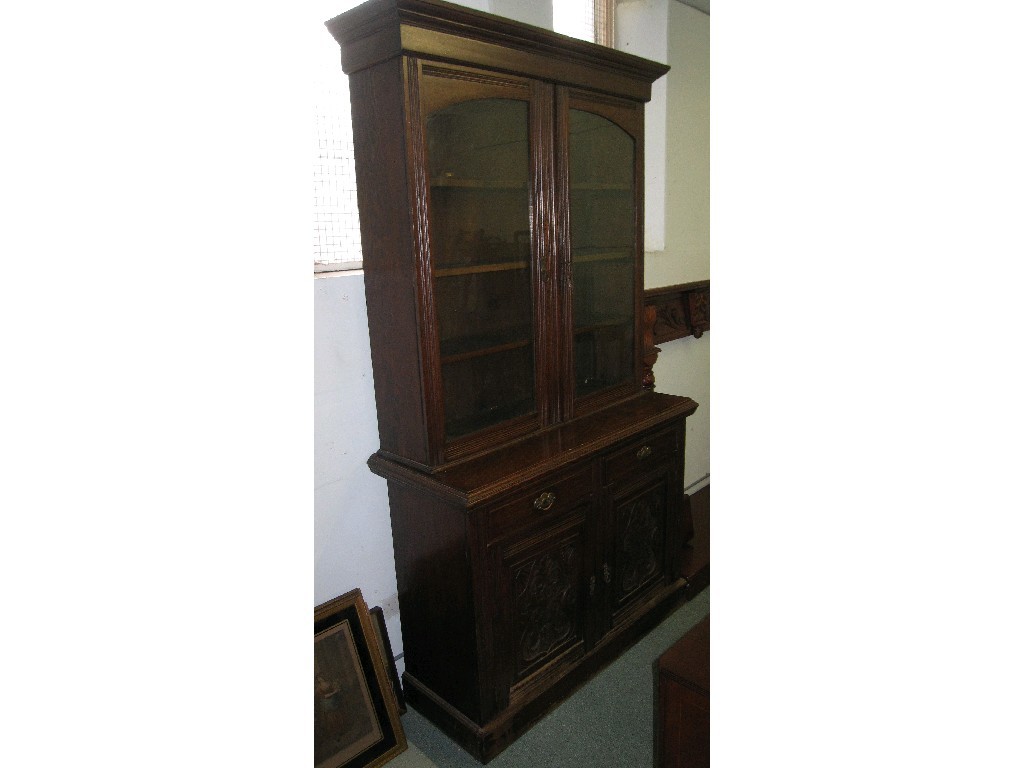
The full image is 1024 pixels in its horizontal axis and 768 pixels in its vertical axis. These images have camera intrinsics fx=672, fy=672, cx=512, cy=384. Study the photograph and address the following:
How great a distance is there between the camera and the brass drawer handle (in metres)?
1.88

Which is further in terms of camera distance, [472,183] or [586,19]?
[586,19]

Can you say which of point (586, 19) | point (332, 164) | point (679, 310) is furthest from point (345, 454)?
point (586, 19)

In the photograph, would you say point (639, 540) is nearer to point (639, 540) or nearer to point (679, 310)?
point (639, 540)

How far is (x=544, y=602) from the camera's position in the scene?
6.47 feet

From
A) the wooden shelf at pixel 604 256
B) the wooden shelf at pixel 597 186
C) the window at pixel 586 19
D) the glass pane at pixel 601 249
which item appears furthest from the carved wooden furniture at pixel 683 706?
the window at pixel 586 19

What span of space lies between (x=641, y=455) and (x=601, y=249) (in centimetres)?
70

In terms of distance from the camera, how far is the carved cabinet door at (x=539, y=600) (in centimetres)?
186

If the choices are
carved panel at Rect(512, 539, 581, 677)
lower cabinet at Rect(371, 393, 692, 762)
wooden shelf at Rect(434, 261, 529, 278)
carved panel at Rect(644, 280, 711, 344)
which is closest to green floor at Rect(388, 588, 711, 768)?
lower cabinet at Rect(371, 393, 692, 762)

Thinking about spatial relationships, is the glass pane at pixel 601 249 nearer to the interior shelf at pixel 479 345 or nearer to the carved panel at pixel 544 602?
the interior shelf at pixel 479 345

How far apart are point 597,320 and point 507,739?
1.32m

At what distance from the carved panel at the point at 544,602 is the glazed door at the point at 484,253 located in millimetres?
384
